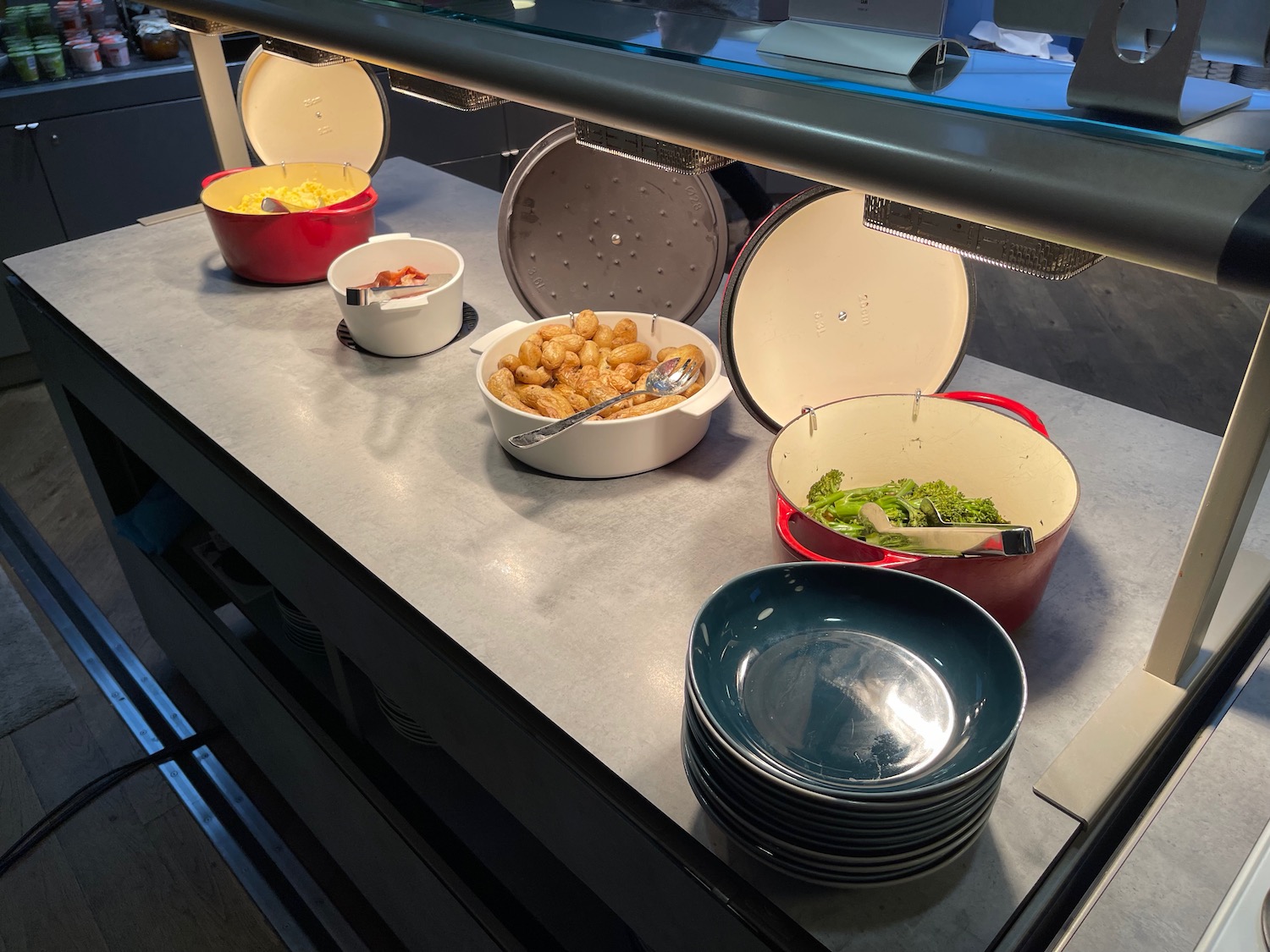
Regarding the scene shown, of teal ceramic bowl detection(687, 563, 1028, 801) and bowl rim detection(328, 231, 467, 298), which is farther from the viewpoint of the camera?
bowl rim detection(328, 231, 467, 298)

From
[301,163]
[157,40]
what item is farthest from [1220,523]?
[157,40]

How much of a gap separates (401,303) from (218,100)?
2.52ft

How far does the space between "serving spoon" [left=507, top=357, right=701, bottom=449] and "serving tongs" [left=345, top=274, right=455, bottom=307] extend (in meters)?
0.37

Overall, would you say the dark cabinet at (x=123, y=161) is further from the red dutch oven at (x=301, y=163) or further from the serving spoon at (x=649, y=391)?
the serving spoon at (x=649, y=391)

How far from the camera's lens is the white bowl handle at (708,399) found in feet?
3.42

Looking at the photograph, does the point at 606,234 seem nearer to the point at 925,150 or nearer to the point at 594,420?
the point at 594,420

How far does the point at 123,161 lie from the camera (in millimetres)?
3000

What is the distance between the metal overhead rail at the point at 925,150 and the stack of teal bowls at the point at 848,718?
Result: 0.94ft

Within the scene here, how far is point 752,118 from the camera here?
26.8 inches

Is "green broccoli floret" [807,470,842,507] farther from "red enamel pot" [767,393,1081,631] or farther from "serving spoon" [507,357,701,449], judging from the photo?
"serving spoon" [507,357,701,449]

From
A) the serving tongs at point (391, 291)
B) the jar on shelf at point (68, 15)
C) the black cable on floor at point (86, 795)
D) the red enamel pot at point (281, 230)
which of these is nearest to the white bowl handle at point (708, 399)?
the serving tongs at point (391, 291)

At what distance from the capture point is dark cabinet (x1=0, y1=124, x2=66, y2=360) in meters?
2.79

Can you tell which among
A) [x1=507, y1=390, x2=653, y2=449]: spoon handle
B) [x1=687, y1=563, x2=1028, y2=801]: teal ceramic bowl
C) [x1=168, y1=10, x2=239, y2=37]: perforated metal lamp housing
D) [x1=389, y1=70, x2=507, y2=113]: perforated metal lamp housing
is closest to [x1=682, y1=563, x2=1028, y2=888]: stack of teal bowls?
[x1=687, y1=563, x2=1028, y2=801]: teal ceramic bowl

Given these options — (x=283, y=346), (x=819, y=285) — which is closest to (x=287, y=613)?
(x=283, y=346)
